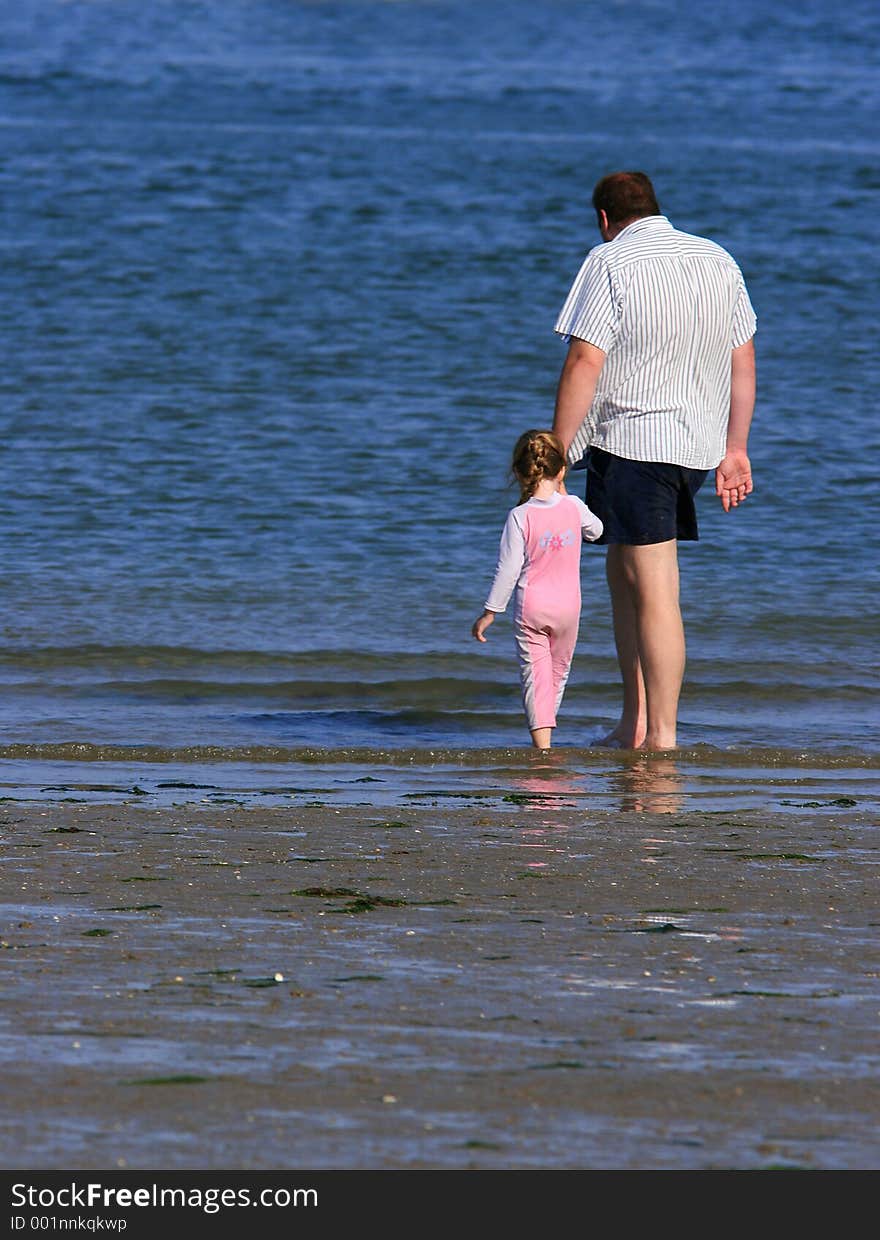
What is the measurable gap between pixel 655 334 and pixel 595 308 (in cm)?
20

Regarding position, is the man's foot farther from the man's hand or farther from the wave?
the man's hand

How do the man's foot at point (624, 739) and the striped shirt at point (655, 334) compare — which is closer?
the striped shirt at point (655, 334)

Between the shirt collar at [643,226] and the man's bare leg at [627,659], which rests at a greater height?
the shirt collar at [643,226]

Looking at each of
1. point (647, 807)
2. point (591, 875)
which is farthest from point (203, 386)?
point (591, 875)

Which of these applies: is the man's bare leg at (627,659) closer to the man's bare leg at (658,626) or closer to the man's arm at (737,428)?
the man's bare leg at (658,626)

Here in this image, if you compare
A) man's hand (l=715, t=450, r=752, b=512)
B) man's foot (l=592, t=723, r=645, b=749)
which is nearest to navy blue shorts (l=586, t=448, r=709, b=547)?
man's hand (l=715, t=450, r=752, b=512)

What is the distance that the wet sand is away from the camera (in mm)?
2576

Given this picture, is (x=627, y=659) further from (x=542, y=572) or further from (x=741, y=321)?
(x=741, y=321)

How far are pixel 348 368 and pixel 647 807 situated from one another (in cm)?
943

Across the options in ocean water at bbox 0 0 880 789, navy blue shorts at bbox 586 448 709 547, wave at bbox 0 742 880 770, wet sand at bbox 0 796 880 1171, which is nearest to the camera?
wet sand at bbox 0 796 880 1171

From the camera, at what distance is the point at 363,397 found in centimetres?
1340

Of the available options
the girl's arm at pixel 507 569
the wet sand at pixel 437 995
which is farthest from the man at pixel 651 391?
the wet sand at pixel 437 995

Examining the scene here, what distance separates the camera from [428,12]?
4153cm

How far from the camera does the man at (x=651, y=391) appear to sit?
5777mm
